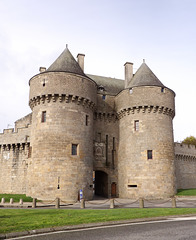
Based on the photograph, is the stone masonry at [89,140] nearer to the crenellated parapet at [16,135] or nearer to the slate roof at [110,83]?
the crenellated parapet at [16,135]

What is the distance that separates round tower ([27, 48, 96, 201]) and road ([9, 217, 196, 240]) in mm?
11976

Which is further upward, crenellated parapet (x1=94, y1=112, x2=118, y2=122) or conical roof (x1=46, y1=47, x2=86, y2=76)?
conical roof (x1=46, y1=47, x2=86, y2=76)

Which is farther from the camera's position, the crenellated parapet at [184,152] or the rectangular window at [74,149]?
the crenellated parapet at [184,152]

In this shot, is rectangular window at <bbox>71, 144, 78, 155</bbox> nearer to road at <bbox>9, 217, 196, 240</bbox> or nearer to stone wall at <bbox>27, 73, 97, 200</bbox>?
stone wall at <bbox>27, 73, 97, 200</bbox>

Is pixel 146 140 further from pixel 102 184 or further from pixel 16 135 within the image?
pixel 16 135

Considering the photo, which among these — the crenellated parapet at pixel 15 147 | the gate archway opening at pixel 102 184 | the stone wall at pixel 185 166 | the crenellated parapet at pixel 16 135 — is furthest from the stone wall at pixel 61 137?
the stone wall at pixel 185 166

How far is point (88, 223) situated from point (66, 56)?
64.7 feet

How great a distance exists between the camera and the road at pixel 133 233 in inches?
315

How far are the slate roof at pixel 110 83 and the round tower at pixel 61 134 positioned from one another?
19.9 feet

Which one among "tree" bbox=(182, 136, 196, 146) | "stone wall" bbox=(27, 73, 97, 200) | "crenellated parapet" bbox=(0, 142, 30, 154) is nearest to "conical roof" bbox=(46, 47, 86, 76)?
"stone wall" bbox=(27, 73, 97, 200)

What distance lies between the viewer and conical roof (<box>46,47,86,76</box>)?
24047 millimetres

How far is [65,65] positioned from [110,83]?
365 inches

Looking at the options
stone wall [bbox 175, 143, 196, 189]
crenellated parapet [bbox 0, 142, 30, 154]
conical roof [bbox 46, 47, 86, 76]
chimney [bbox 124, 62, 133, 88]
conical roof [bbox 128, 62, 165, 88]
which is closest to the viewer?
conical roof [bbox 46, 47, 86, 76]

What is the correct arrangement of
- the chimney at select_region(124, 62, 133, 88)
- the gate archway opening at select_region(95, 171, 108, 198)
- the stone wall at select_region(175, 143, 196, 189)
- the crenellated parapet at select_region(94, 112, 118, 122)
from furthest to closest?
1. the stone wall at select_region(175, 143, 196, 189)
2. the chimney at select_region(124, 62, 133, 88)
3. the crenellated parapet at select_region(94, 112, 118, 122)
4. the gate archway opening at select_region(95, 171, 108, 198)
